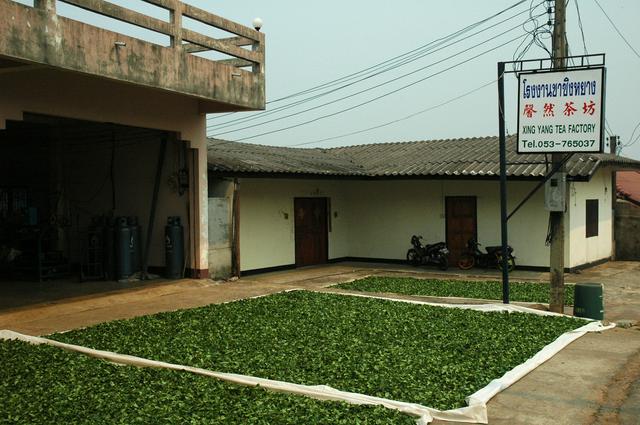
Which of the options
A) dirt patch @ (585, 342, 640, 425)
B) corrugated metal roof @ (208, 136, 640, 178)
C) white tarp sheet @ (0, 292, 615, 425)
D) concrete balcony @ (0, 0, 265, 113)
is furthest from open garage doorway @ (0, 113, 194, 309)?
dirt patch @ (585, 342, 640, 425)

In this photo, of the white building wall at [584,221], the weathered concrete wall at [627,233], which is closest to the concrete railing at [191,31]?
the white building wall at [584,221]

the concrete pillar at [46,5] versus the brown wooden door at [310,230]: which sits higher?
the concrete pillar at [46,5]

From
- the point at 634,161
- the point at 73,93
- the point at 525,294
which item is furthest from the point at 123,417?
the point at 634,161

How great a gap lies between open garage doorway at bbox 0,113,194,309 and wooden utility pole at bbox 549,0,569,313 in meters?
7.78

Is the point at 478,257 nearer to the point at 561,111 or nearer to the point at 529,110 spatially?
the point at 529,110

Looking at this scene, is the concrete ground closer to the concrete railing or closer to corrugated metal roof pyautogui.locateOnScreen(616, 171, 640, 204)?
corrugated metal roof pyautogui.locateOnScreen(616, 171, 640, 204)

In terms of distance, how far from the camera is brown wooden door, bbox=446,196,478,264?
1816 cm

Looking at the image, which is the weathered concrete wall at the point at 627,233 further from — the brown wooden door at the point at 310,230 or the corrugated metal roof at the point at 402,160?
the brown wooden door at the point at 310,230

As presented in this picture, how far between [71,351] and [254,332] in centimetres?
239

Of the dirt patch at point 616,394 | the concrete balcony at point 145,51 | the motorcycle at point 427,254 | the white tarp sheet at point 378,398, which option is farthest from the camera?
the motorcycle at point 427,254

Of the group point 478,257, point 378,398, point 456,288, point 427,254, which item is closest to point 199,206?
point 456,288

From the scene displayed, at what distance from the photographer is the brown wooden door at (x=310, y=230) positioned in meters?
18.4

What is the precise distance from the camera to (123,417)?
17.3ft

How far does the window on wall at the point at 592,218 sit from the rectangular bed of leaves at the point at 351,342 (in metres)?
9.28
